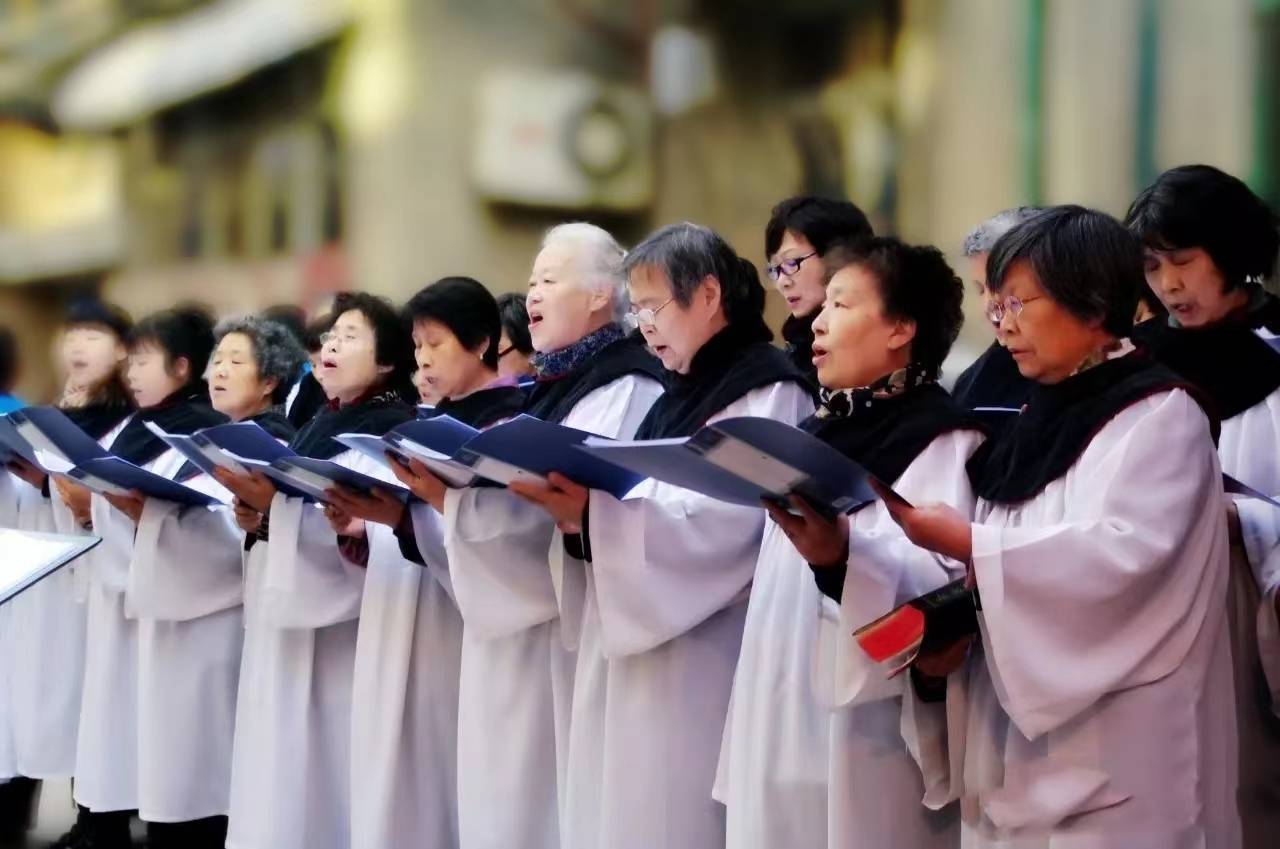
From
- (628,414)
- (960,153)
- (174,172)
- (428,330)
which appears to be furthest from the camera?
(174,172)

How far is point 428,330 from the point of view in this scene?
470cm

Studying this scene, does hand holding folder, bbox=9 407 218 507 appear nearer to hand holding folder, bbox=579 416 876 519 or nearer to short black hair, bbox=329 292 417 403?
short black hair, bbox=329 292 417 403

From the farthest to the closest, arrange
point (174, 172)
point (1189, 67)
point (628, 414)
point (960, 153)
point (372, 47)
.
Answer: point (174, 172) → point (372, 47) → point (960, 153) → point (1189, 67) → point (628, 414)

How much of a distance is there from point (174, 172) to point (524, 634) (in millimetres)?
7476

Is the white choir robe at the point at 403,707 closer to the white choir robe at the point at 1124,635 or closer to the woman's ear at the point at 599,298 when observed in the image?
the woman's ear at the point at 599,298

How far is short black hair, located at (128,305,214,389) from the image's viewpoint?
5816 millimetres

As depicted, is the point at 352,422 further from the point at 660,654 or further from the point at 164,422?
the point at 660,654

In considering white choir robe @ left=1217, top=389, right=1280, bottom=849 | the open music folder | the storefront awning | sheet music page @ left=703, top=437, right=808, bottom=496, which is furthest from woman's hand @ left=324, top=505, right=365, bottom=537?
the storefront awning

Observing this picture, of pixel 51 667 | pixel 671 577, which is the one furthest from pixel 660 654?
pixel 51 667

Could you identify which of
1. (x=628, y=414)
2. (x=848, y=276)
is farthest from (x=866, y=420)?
(x=628, y=414)

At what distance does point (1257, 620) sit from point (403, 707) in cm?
239

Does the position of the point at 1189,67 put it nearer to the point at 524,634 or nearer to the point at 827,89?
the point at 827,89

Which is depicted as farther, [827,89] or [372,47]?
[372,47]

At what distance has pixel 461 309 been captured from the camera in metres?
4.67
